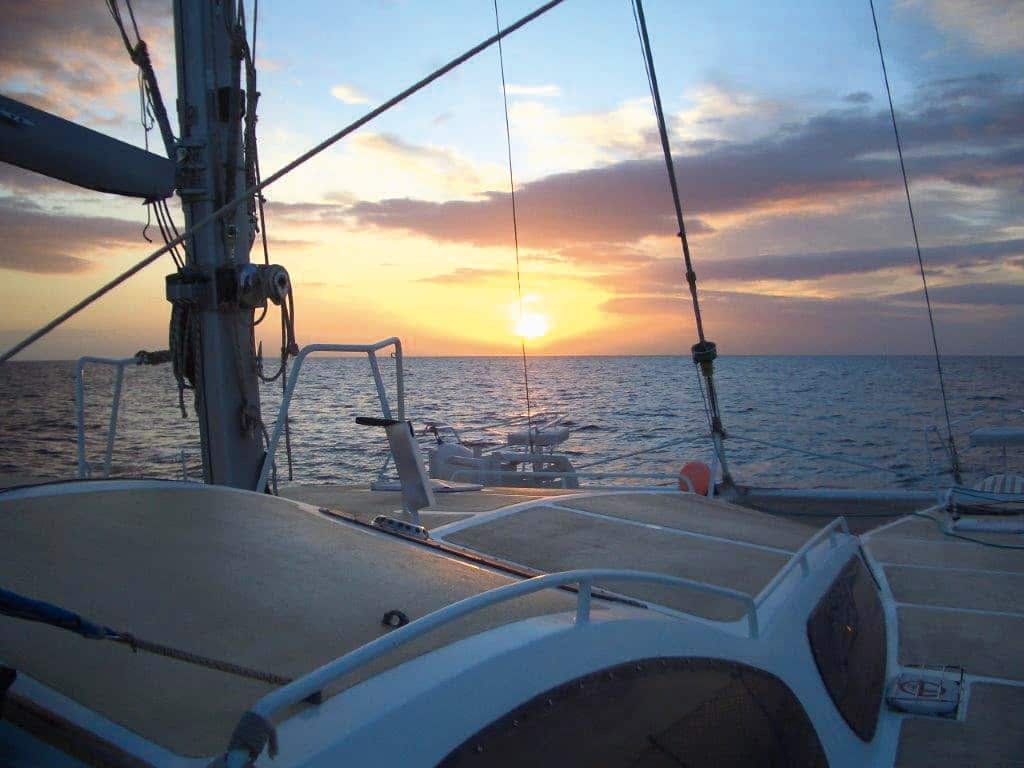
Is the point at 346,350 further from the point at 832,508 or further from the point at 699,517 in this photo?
the point at 832,508

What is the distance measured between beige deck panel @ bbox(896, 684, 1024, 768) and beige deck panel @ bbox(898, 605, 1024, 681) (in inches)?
16.7

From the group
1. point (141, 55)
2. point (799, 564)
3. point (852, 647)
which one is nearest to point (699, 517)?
point (799, 564)

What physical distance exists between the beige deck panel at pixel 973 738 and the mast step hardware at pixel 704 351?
457cm

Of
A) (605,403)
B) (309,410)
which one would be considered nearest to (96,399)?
(309,410)

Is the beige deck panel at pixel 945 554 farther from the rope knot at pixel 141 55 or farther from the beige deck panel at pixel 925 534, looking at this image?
the rope knot at pixel 141 55

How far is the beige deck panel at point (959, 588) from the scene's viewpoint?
5977mm

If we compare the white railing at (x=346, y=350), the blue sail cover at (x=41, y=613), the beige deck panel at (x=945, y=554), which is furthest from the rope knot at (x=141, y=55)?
the beige deck panel at (x=945, y=554)

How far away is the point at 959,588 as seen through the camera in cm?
638

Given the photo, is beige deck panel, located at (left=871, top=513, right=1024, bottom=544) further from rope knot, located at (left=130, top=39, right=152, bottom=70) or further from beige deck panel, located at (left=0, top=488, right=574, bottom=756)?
rope knot, located at (left=130, top=39, right=152, bottom=70)

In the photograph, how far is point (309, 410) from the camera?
155ft

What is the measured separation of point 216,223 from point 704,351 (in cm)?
490

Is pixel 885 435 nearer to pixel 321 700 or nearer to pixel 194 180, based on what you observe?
pixel 194 180

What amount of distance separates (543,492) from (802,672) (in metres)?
4.00

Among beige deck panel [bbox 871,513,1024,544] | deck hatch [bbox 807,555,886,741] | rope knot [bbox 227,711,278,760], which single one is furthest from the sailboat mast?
beige deck panel [bbox 871,513,1024,544]
